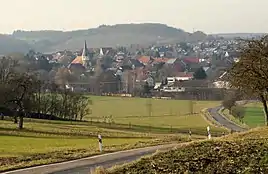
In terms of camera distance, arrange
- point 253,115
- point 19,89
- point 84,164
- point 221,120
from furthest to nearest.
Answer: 1. point 253,115
2. point 221,120
3. point 19,89
4. point 84,164

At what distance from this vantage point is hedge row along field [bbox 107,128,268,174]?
12.3 metres

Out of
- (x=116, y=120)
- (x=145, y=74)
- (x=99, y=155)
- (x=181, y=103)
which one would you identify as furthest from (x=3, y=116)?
(x=145, y=74)

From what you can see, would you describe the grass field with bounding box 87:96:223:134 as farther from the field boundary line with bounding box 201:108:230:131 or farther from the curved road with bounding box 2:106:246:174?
the curved road with bounding box 2:106:246:174

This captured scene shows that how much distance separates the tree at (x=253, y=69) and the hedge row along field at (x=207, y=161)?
17.2 m

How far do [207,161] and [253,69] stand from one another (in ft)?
66.3

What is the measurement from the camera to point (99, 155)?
1992 cm

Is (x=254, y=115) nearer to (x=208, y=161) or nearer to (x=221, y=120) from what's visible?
(x=221, y=120)

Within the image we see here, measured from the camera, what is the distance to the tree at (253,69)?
32375 mm

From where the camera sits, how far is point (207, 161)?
13.3 meters

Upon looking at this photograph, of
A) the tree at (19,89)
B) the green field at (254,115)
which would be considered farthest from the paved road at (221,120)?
the tree at (19,89)

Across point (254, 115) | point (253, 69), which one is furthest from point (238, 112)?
point (253, 69)

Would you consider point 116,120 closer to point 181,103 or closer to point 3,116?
point 3,116

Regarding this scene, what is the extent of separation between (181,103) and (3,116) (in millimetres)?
42019

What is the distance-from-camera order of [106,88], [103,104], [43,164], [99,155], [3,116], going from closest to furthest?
[43,164] < [99,155] < [3,116] < [103,104] < [106,88]
